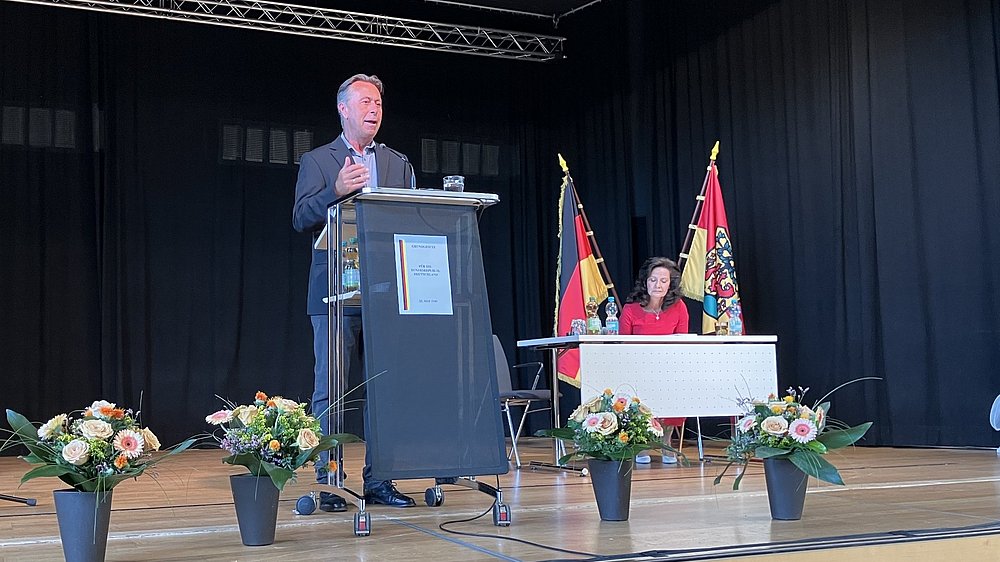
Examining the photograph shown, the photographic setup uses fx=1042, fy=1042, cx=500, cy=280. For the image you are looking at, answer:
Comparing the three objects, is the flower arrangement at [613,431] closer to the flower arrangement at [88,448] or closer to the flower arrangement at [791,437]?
the flower arrangement at [791,437]

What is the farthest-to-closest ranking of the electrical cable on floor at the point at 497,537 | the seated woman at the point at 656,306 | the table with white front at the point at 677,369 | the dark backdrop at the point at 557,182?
1. the dark backdrop at the point at 557,182
2. the seated woman at the point at 656,306
3. the table with white front at the point at 677,369
4. the electrical cable on floor at the point at 497,537

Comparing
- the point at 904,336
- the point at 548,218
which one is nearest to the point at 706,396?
the point at 904,336

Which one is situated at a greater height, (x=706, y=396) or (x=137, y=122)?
(x=137, y=122)

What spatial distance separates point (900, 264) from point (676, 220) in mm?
2019

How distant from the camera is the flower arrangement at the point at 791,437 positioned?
9.02ft

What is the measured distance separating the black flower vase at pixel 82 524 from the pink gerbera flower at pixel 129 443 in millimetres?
101

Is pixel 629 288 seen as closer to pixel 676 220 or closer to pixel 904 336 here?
pixel 676 220

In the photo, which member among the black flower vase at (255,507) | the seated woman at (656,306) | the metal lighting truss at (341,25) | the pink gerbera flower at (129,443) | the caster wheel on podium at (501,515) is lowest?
the caster wheel on podium at (501,515)

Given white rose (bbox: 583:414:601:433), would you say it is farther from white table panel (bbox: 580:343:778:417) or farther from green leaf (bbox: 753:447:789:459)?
white table panel (bbox: 580:343:778:417)

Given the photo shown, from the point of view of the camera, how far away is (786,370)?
284 inches

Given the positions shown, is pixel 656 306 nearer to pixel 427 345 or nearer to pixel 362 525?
pixel 427 345

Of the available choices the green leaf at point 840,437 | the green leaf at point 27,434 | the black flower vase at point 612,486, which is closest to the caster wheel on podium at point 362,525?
the black flower vase at point 612,486

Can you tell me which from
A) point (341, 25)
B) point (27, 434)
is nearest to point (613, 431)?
point (27, 434)

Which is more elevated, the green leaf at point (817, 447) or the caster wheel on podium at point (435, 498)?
the green leaf at point (817, 447)
